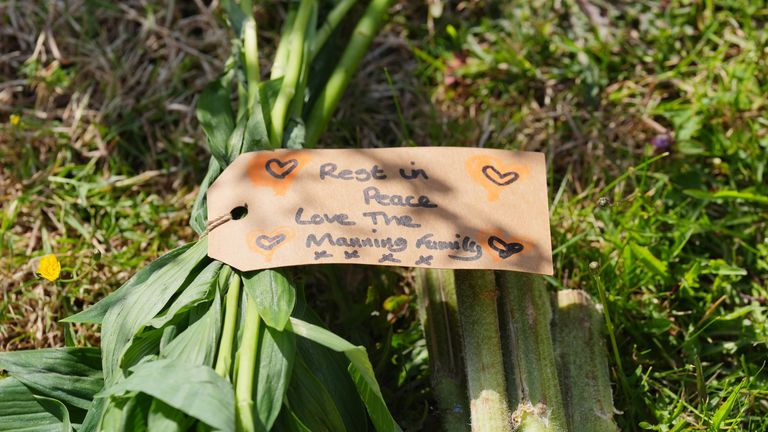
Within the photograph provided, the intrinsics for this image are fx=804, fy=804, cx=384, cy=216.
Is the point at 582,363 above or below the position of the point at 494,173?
below

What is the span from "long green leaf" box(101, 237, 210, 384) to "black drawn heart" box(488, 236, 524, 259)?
1.59ft

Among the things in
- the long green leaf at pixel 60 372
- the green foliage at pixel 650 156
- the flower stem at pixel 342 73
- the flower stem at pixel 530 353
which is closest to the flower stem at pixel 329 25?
the flower stem at pixel 342 73

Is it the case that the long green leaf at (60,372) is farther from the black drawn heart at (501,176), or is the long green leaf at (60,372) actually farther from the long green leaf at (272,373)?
the black drawn heart at (501,176)

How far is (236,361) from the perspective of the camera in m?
1.22

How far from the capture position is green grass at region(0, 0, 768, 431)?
5.37 feet

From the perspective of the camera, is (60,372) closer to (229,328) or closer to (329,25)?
(229,328)

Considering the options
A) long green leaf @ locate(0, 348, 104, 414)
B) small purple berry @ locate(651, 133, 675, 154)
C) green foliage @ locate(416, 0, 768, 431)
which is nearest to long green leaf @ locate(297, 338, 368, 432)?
long green leaf @ locate(0, 348, 104, 414)

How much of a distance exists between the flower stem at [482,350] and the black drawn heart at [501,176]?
17 cm

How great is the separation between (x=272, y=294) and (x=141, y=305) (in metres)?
0.22

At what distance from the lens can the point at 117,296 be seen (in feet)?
4.54

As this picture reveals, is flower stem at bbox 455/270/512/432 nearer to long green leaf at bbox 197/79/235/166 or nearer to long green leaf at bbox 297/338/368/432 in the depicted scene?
long green leaf at bbox 297/338/368/432

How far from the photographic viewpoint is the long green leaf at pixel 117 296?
136cm

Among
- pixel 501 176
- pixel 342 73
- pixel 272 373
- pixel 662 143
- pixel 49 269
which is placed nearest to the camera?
pixel 272 373

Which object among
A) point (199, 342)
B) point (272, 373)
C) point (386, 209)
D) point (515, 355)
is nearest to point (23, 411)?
point (199, 342)
